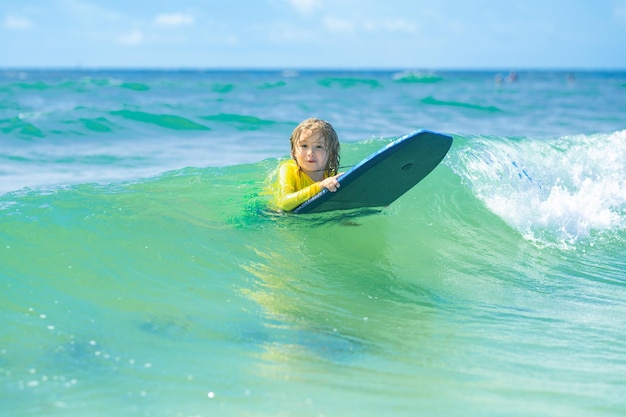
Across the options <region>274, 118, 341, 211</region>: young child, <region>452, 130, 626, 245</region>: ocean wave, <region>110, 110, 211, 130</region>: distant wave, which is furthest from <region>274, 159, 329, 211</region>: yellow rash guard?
<region>110, 110, 211, 130</region>: distant wave

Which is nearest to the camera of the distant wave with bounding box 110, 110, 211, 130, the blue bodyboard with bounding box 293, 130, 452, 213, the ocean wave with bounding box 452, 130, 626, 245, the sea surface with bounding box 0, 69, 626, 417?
the sea surface with bounding box 0, 69, 626, 417

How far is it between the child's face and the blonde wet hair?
2 centimetres

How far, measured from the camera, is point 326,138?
18.1ft

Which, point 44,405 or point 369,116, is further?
point 369,116

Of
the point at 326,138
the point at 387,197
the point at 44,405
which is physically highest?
the point at 326,138

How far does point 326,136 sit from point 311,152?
17 centimetres

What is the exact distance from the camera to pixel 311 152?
219 inches

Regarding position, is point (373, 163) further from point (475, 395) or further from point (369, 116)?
point (369, 116)

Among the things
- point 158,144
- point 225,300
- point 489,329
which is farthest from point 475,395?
point 158,144

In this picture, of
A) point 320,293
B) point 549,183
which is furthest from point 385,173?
point 549,183

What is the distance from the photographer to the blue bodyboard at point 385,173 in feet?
17.4

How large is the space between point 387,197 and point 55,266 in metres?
2.74

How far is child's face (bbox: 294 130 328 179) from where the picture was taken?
→ 5504mm

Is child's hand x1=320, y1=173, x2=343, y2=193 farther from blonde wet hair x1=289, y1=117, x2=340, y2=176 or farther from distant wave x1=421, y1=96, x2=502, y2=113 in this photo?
distant wave x1=421, y1=96, x2=502, y2=113
